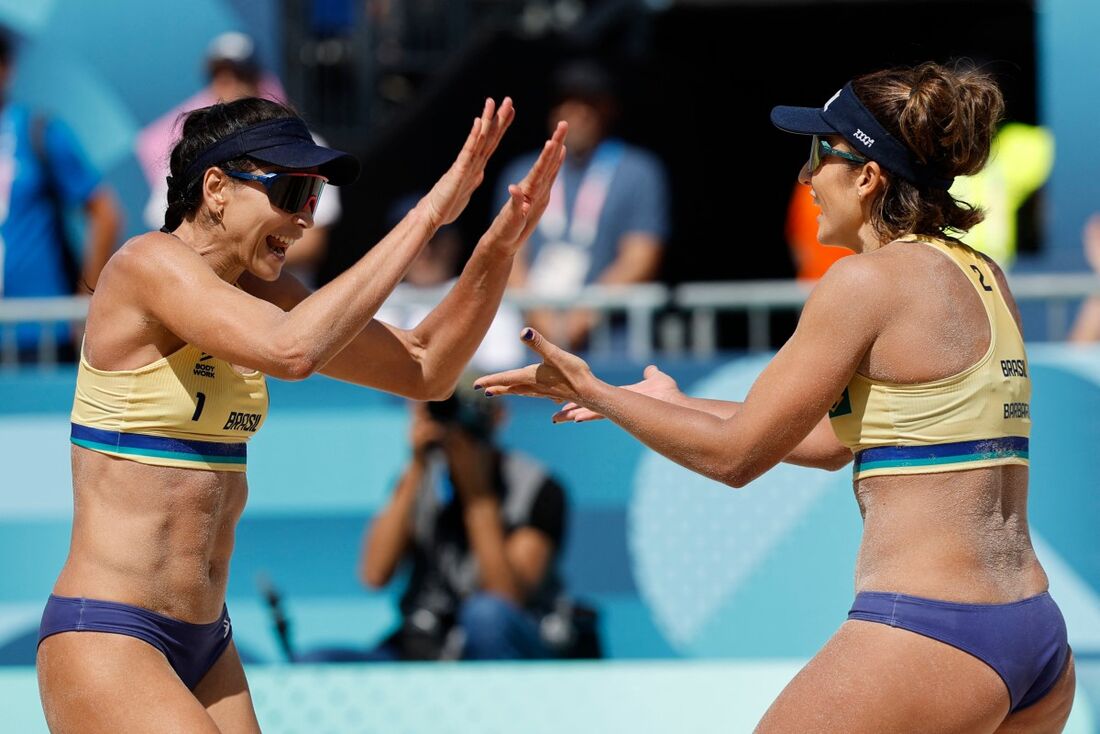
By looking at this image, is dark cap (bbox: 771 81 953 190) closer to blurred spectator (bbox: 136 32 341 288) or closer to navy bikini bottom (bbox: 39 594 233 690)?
navy bikini bottom (bbox: 39 594 233 690)

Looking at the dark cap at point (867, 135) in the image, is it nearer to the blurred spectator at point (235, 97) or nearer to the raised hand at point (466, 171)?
the raised hand at point (466, 171)

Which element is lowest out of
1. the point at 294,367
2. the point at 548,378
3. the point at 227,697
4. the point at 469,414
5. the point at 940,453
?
the point at 469,414

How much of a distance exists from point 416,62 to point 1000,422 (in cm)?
861

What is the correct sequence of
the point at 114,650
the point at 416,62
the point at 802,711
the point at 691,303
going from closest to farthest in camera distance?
the point at 802,711
the point at 114,650
the point at 691,303
the point at 416,62

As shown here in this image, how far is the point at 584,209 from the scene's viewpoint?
272 inches

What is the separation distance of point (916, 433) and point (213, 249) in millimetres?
1601

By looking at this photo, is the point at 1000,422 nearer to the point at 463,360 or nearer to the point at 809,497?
the point at 463,360

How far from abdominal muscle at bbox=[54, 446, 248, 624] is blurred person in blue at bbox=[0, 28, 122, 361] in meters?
3.88

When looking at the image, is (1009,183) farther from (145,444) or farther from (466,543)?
(145,444)

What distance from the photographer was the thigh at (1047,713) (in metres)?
2.96

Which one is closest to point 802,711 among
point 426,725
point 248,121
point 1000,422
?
point 1000,422

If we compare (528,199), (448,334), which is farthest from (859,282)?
(448,334)

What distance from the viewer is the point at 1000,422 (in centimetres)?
295

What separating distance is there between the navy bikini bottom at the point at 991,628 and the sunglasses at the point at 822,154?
2.91 feet
